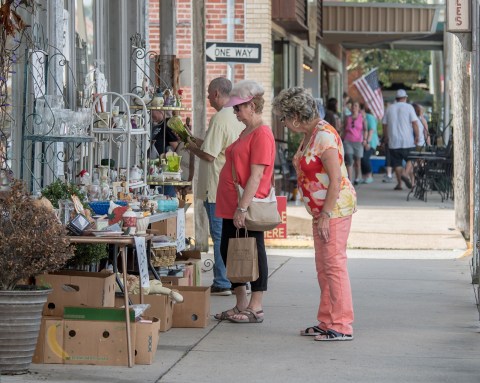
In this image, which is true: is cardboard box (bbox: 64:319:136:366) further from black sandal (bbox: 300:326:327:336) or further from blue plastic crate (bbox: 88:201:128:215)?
black sandal (bbox: 300:326:327:336)

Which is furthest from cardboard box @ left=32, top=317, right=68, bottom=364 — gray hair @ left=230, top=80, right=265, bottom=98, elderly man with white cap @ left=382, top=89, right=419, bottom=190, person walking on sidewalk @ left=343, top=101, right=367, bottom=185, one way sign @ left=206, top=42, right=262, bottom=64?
person walking on sidewalk @ left=343, top=101, right=367, bottom=185

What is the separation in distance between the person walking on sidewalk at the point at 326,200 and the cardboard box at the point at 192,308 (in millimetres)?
870

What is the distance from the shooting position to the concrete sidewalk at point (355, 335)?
7.62 m

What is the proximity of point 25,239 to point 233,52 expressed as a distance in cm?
966

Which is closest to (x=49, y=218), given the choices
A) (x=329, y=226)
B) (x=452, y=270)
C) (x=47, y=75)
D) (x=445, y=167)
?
(x=329, y=226)

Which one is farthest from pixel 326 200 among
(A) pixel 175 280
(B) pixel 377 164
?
(B) pixel 377 164

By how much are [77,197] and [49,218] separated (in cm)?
139

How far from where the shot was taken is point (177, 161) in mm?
11930

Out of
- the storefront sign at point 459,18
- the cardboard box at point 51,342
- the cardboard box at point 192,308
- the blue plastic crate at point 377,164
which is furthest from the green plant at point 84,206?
the blue plastic crate at point 377,164

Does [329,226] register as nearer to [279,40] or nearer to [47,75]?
[47,75]

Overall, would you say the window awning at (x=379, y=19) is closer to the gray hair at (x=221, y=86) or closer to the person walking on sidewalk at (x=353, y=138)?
the person walking on sidewalk at (x=353, y=138)

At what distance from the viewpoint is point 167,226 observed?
1098 cm

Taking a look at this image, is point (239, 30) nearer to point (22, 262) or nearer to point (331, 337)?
point (331, 337)

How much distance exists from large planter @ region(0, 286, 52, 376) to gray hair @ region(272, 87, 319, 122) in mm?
2450
